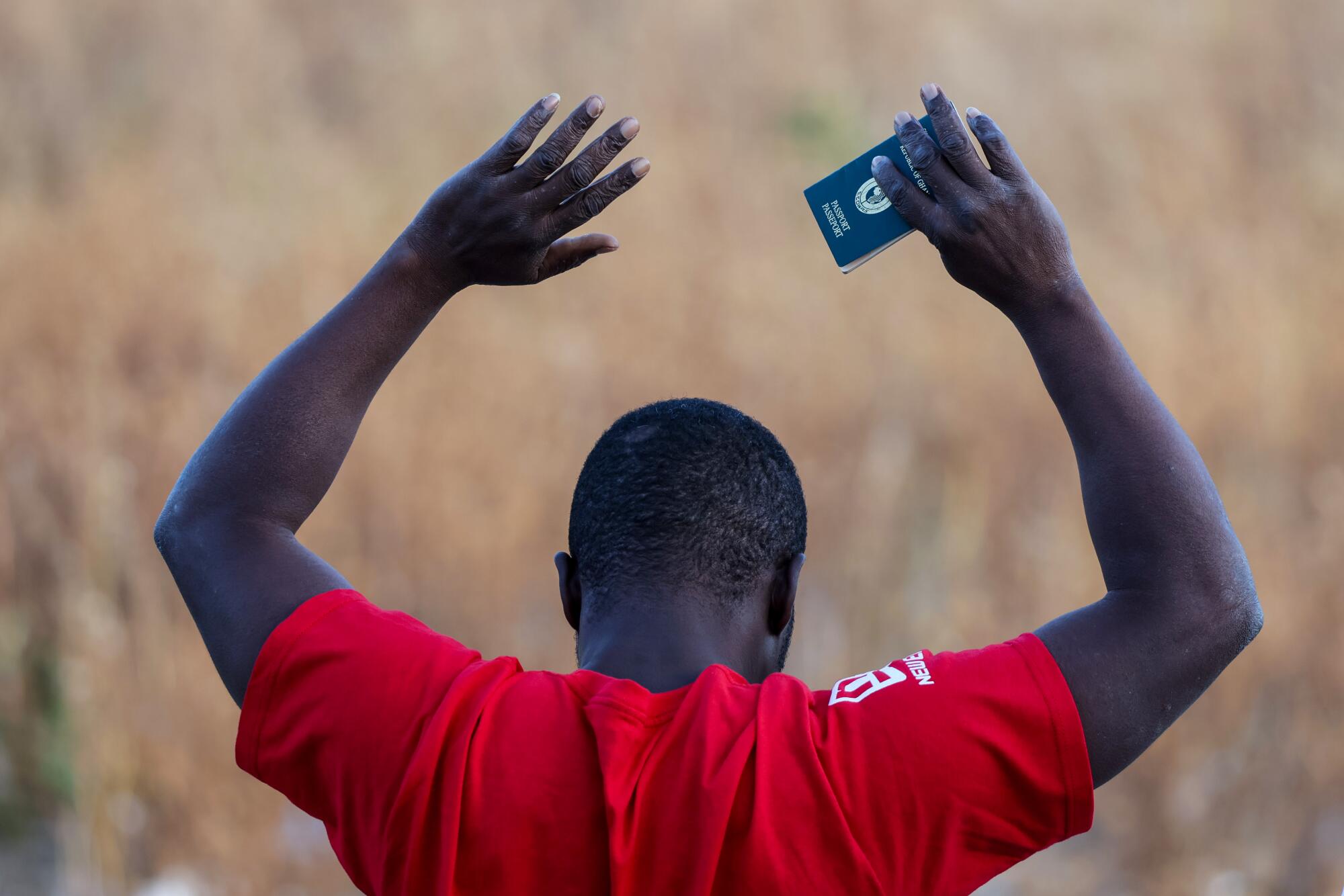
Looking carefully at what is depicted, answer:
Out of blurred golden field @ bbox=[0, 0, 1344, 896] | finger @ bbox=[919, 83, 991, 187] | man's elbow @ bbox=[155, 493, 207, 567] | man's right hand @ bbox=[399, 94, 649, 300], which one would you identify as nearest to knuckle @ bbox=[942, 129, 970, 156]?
finger @ bbox=[919, 83, 991, 187]

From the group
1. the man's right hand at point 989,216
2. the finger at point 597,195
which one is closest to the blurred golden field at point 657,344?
the finger at point 597,195

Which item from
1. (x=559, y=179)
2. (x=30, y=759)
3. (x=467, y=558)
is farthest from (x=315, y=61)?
(x=559, y=179)

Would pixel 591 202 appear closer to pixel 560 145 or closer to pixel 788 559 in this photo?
pixel 560 145

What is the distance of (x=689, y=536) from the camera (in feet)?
4.60

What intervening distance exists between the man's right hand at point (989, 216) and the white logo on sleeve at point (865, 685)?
0.41 m

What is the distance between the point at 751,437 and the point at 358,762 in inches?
22.9

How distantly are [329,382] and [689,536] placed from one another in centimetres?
46

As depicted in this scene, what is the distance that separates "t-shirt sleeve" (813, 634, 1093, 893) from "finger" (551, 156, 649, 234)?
0.64m

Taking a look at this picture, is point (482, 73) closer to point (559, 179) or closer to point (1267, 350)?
point (1267, 350)

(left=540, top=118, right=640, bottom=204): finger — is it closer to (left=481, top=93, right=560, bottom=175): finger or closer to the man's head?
A: (left=481, top=93, right=560, bottom=175): finger

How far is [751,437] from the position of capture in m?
1.50

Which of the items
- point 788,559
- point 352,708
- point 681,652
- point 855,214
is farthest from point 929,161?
point 352,708

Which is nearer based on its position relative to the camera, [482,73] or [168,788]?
[168,788]

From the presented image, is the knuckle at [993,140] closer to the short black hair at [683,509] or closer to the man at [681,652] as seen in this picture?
the man at [681,652]
